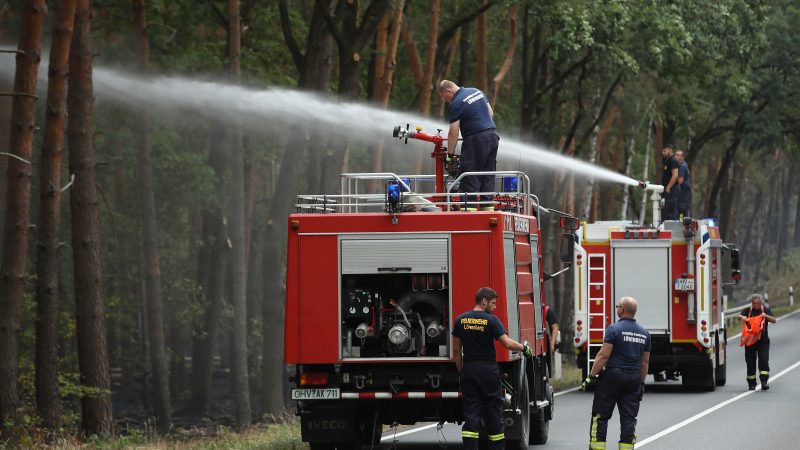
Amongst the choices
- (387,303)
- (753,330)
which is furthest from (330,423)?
(753,330)

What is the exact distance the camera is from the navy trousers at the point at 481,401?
12094 millimetres

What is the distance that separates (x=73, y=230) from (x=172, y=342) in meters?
26.5

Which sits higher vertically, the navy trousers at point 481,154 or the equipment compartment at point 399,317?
the navy trousers at point 481,154

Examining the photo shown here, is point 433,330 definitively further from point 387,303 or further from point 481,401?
point 481,401

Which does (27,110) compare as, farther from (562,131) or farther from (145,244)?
(562,131)

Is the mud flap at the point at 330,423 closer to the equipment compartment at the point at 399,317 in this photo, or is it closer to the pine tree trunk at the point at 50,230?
the equipment compartment at the point at 399,317

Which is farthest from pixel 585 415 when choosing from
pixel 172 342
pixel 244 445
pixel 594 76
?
pixel 172 342

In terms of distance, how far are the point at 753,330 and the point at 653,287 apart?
72.3 inches

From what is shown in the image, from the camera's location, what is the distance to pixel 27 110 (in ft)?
68.2

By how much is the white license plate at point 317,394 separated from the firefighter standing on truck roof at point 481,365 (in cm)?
138

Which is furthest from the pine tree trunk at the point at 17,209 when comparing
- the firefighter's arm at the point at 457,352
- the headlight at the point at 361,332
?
the firefighter's arm at the point at 457,352

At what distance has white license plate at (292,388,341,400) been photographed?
13.1m

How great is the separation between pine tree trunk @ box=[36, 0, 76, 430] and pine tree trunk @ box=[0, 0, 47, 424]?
2.77 feet

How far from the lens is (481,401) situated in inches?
482
